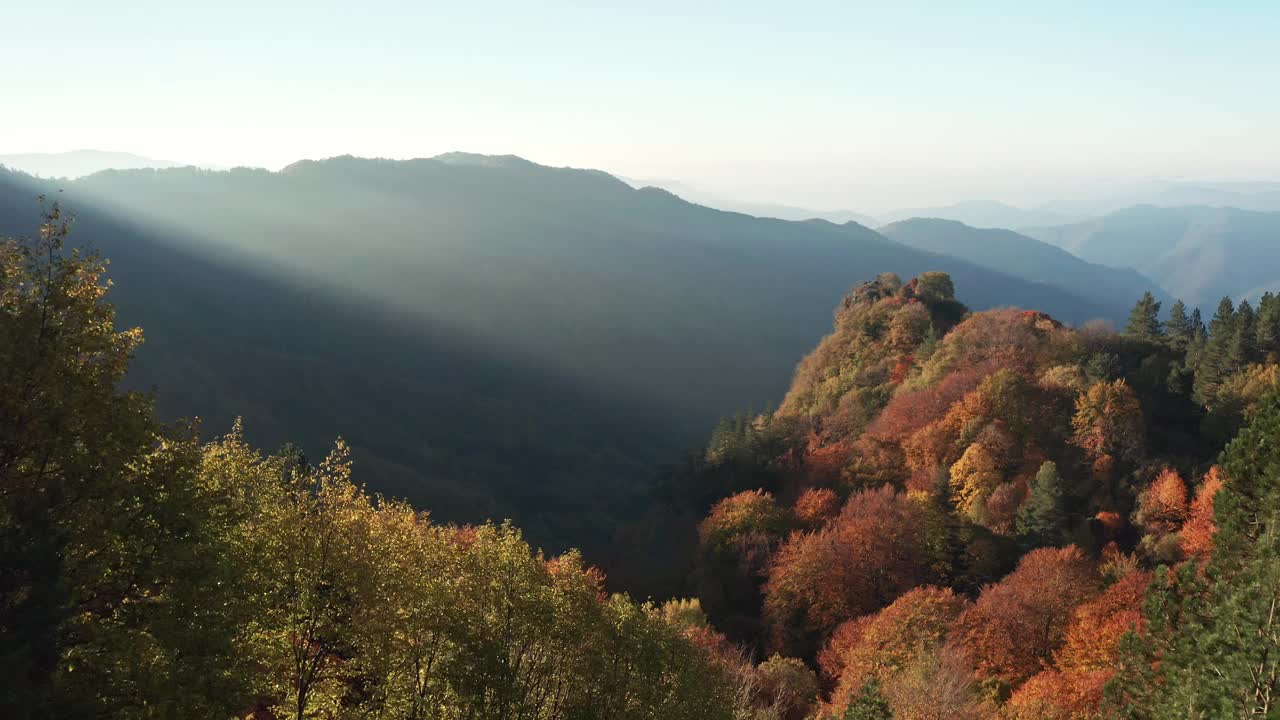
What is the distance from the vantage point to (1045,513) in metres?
60.7

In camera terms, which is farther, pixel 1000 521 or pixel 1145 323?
pixel 1145 323

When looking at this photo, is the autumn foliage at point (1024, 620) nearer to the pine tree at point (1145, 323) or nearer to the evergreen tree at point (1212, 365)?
the evergreen tree at point (1212, 365)

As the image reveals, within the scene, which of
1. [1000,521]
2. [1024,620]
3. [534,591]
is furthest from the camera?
[1000,521]

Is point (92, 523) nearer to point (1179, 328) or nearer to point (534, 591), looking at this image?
point (534, 591)

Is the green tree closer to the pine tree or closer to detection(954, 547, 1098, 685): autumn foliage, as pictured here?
detection(954, 547, 1098, 685): autumn foliage

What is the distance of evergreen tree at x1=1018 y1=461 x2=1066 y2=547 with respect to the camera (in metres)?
60.1

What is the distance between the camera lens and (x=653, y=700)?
2905cm

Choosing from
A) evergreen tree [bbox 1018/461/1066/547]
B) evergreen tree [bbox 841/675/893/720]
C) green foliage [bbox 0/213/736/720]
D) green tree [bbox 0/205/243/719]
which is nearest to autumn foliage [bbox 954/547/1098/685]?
evergreen tree [bbox 1018/461/1066/547]

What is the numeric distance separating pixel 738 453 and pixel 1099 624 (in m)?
60.6

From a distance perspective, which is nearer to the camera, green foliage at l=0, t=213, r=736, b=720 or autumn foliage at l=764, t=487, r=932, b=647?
green foliage at l=0, t=213, r=736, b=720

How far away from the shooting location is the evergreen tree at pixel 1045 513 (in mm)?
60072

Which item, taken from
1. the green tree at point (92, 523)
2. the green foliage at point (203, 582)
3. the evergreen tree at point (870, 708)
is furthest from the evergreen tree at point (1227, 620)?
the green tree at point (92, 523)

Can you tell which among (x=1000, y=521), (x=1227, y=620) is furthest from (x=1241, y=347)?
(x=1227, y=620)

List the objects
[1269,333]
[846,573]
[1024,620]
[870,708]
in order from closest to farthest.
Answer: [870,708]
[1024,620]
[846,573]
[1269,333]
